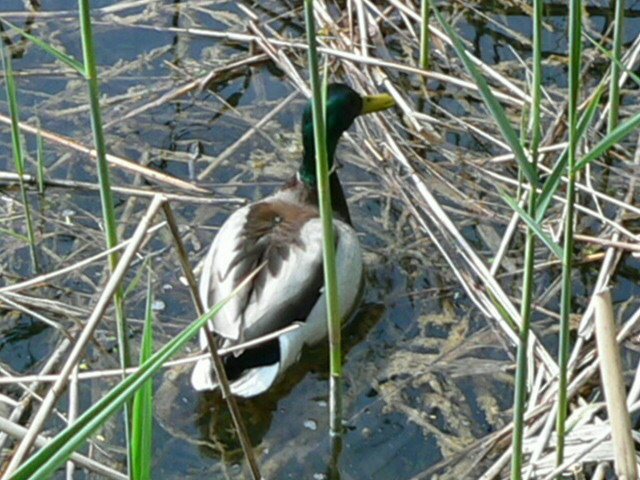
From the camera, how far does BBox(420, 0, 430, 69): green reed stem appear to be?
5754 millimetres

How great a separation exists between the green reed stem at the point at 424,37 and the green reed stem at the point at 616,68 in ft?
2.77

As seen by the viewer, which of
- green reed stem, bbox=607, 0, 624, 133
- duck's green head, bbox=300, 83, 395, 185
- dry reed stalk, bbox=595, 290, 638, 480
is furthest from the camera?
duck's green head, bbox=300, 83, 395, 185

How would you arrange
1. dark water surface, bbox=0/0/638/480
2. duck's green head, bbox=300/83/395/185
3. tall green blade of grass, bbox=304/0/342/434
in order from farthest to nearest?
duck's green head, bbox=300/83/395/185 → dark water surface, bbox=0/0/638/480 → tall green blade of grass, bbox=304/0/342/434

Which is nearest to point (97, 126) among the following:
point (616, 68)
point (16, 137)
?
point (16, 137)

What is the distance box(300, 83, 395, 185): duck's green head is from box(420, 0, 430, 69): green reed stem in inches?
17.2

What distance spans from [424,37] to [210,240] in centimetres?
136

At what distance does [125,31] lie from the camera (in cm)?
657

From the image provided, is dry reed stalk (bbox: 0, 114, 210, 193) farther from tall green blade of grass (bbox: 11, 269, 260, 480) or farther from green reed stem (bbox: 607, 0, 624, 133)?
tall green blade of grass (bbox: 11, 269, 260, 480)

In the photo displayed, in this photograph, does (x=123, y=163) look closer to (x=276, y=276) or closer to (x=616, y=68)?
(x=276, y=276)

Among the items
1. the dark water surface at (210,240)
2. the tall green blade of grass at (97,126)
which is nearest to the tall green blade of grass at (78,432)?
the tall green blade of grass at (97,126)

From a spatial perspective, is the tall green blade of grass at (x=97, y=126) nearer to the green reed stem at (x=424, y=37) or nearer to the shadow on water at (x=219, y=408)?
the shadow on water at (x=219, y=408)

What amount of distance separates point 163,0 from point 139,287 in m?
2.12

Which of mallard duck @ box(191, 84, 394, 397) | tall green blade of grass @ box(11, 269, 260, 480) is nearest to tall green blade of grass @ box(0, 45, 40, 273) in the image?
mallard duck @ box(191, 84, 394, 397)

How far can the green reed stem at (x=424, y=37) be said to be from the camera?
5754 millimetres
